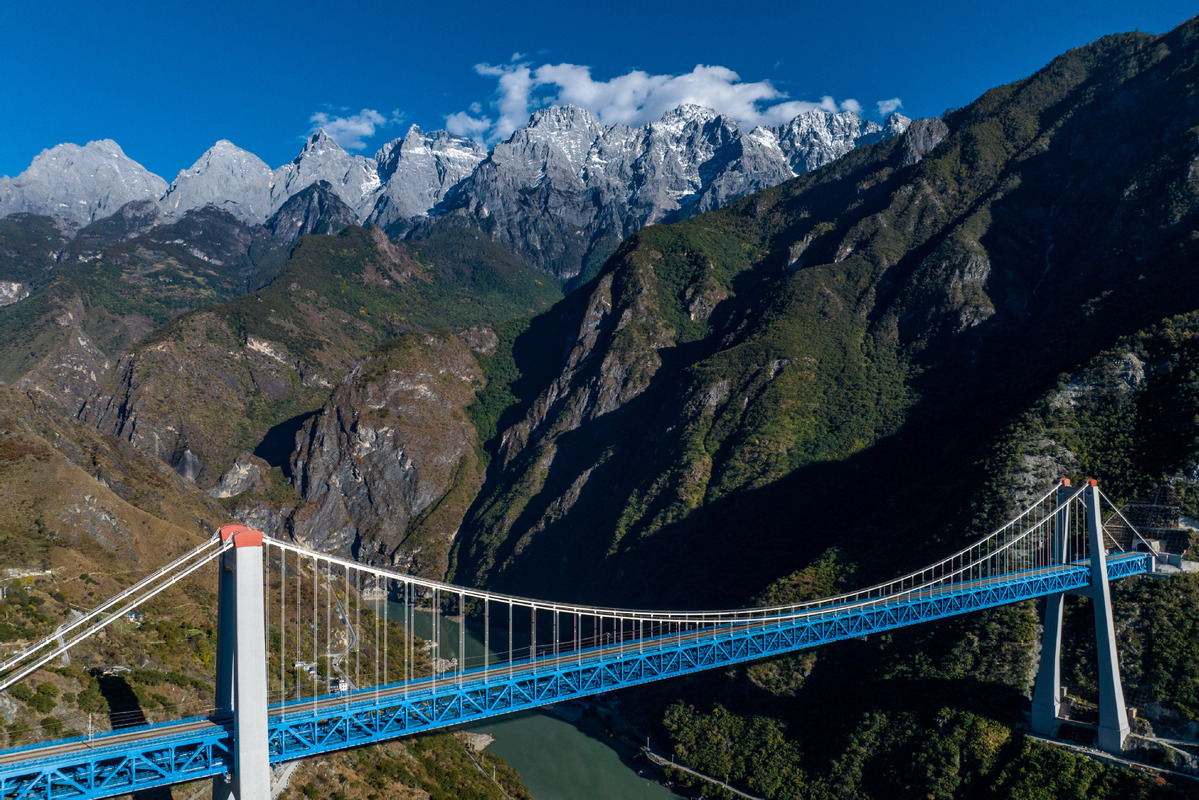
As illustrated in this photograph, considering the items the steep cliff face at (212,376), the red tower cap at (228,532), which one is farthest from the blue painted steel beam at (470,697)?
the steep cliff face at (212,376)

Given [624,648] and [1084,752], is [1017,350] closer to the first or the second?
[1084,752]

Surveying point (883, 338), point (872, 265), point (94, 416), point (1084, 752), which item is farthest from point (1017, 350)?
point (94, 416)

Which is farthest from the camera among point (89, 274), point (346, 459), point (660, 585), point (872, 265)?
point (89, 274)

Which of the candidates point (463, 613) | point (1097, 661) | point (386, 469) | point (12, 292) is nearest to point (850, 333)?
point (1097, 661)

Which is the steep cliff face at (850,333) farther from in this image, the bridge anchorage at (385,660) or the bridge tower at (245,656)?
the bridge tower at (245,656)

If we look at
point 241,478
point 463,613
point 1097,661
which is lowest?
point 1097,661

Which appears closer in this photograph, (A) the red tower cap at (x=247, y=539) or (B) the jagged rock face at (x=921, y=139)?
(A) the red tower cap at (x=247, y=539)

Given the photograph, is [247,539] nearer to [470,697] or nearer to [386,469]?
[470,697]
